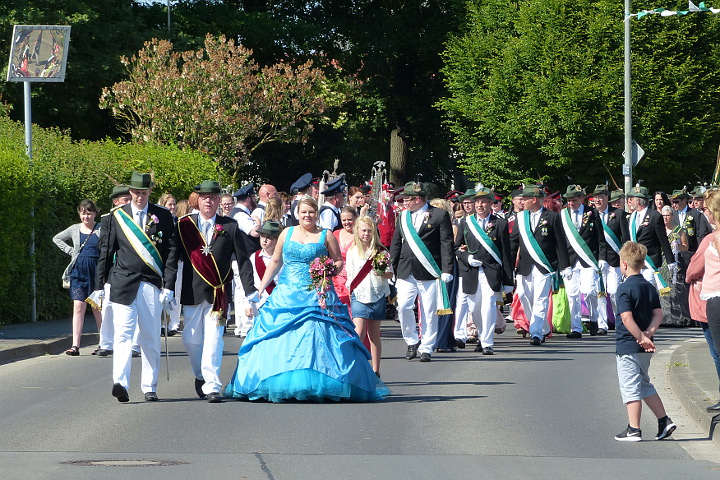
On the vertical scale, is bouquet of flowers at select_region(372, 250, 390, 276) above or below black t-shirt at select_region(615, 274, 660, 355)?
above

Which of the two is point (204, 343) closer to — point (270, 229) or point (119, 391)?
point (119, 391)

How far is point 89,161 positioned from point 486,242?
304 inches

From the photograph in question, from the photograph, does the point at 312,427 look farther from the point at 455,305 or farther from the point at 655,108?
the point at 655,108

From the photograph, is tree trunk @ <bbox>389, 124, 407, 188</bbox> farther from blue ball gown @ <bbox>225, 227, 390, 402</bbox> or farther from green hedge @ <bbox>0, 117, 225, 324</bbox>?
blue ball gown @ <bbox>225, 227, 390, 402</bbox>

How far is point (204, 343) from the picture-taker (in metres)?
11.3

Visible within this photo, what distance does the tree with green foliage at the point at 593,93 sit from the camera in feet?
132

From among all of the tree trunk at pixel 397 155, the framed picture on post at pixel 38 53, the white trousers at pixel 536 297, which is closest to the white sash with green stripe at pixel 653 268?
the white trousers at pixel 536 297

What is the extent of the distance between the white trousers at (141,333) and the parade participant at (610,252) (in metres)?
9.23

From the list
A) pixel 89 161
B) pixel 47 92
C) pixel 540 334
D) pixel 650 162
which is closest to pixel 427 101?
pixel 650 162

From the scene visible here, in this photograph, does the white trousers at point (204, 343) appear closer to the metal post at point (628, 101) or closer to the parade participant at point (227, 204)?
the parade participant at point (227, 204)

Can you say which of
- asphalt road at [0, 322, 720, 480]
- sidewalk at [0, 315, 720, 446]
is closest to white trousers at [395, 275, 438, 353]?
asphalt road at [0, 322, 720, 480]

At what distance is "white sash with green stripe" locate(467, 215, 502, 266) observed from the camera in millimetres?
16594

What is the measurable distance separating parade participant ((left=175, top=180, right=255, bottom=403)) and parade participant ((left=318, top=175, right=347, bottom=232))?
17.6 ft

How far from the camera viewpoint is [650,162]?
4147 cm
